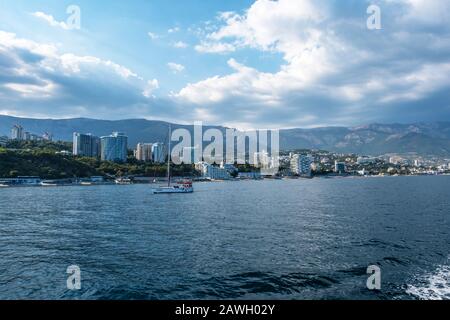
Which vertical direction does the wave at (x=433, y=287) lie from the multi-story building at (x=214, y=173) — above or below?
below

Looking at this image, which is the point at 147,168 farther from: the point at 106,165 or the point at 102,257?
the point at 102,257

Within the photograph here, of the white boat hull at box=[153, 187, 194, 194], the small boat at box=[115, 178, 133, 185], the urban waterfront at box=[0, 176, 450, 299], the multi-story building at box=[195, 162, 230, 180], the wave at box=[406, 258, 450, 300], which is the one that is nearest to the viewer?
the wave at box=[406, 258, 450, 300]

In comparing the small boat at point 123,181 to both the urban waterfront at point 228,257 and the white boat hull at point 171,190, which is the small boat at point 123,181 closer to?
the white boat hull at point 171,190

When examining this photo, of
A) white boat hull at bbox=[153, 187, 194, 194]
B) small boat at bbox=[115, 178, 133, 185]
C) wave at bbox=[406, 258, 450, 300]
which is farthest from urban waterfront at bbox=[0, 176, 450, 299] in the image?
small boat at bbox=[115, 178, 133, 185]

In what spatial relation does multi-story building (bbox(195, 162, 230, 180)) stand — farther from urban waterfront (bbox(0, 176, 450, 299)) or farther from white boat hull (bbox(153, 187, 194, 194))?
urban waterfront (bbox(0, 176, 450, 299))

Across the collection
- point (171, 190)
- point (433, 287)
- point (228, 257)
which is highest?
point (228, 257)

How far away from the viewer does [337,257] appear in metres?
21.0

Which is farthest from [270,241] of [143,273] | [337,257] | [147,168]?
[147,168]

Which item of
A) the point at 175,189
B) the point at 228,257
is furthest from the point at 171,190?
the point at 228,257

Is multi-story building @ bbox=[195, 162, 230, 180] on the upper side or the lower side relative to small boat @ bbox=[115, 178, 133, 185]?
upper

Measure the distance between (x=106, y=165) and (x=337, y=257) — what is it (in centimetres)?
16425

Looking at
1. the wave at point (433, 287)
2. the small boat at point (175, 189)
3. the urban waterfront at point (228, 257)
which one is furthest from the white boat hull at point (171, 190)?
the wave at point (433, 287)

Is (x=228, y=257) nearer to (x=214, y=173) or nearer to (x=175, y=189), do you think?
(x=175, y=189)

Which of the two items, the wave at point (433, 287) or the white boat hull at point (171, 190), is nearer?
the wave at point (433, 287)
